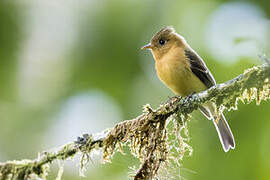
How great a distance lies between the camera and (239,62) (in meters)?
5.95

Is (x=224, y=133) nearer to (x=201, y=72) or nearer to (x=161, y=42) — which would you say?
(x=201, y=72)

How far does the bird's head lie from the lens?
5.77 meters

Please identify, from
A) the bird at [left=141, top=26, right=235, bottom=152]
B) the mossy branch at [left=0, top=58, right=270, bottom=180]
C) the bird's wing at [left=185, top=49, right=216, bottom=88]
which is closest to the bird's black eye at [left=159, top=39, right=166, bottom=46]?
the bird at [left=141, top=26, right=235, bottom=152]

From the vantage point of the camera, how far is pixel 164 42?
5.89 meters

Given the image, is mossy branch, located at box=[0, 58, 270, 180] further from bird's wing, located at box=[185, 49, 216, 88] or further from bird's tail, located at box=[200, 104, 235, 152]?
bird's wing, located at box=[185, 49, 216, 88]

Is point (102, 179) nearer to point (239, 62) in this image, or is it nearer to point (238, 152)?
point (238, 152)

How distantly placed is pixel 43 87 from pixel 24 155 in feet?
5.20

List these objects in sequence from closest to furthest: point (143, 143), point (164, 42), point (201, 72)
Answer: point (143, 143), point (201, 72), point (164, 42)

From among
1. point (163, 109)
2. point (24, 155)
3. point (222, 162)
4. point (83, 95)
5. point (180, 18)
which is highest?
point (180, 18)

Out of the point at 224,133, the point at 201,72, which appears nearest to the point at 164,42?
the point at 201,72

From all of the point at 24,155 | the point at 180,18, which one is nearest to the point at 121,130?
the point at 24,155

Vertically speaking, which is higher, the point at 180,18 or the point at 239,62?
the point at 180,18

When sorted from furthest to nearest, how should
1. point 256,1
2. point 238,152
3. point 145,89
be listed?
1. point 145,89
2. point 256,1
3. point 238,152

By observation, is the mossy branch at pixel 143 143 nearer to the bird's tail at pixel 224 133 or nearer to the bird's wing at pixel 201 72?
the bird's tail at pixel 224 133
